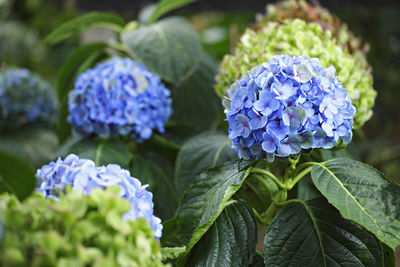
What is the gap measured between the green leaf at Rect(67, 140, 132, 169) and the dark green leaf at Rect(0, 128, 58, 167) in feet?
1.49

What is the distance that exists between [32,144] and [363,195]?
3.94 feet

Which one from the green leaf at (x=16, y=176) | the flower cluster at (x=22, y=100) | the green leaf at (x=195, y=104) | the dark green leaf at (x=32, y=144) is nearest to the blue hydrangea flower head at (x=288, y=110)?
the green leaf at (x=16, y=176)

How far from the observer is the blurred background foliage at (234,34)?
161 centimetres

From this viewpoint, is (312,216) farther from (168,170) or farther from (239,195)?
(168,170)

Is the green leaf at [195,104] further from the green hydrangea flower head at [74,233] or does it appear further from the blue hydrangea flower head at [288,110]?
the green hydrangea flower head at [74,233]

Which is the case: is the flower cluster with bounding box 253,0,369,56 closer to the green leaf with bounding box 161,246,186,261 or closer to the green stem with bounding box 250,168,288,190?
the green stem with bounding box 250,168,288,190

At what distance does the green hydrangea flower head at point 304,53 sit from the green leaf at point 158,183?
0.27 m

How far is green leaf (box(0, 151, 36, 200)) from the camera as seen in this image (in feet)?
1.96

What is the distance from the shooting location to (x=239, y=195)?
898mm

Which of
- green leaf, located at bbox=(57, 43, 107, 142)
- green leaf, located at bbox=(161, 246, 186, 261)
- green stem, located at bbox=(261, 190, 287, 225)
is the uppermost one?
green leaf, located at bbox=(57, 43, 107, 142)

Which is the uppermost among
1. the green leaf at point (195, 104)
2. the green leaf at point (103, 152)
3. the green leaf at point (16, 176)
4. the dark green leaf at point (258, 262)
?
the green leaf at point (195, 104)

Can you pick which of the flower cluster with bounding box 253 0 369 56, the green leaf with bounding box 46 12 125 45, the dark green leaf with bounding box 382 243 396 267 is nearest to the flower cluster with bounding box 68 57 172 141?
the green leaf with bounding box 46 12 125 45

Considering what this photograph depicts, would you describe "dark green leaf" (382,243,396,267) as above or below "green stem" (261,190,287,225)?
→ below

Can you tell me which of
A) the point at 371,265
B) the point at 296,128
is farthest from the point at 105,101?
the point at 371,265
